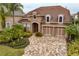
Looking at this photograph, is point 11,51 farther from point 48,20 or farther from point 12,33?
point 48,20

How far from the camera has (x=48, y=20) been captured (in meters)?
2.23

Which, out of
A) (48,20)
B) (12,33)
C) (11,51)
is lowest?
(11,51)

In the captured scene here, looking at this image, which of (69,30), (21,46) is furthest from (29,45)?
(69,30)

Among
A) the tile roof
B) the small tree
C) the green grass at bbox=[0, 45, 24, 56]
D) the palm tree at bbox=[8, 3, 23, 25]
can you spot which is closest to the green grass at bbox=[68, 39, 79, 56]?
the small tree

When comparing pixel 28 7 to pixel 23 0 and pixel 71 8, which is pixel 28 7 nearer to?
pixel 23 0

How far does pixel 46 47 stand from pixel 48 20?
0.24 m

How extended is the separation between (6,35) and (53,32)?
1.39 feet

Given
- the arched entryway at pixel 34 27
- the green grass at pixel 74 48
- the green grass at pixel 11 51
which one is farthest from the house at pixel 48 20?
the green grass at pixel 11 51

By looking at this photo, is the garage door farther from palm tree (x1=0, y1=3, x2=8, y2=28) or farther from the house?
→ palm tree (x1=0, y1=3, x2=8, y2=28)

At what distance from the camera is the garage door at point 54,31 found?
221cm

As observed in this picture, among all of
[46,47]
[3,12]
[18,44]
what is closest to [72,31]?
[46,47]

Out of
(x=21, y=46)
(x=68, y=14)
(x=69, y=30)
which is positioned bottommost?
(x=21, y=46)

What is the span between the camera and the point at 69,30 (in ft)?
7.20

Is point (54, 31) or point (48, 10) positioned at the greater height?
point (48, 10)
